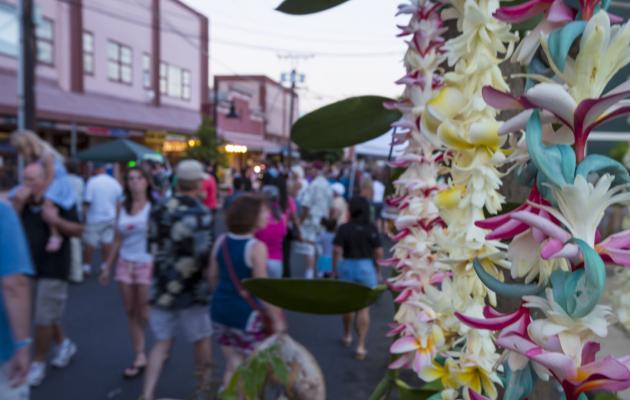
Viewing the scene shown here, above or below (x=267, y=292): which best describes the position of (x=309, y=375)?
below

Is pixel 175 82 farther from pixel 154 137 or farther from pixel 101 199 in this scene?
pixel 101 199

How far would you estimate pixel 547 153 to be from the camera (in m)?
0.33

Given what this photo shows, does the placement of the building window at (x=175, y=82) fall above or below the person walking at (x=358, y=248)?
above

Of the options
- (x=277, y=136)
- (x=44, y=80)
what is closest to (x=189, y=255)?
(x=44, y=80)

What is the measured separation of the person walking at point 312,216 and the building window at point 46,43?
11.4 m

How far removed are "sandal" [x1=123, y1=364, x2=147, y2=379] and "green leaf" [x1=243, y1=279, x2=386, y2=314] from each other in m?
3.99

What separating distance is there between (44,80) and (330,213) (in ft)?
38.7

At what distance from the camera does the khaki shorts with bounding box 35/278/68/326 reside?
13.0ft

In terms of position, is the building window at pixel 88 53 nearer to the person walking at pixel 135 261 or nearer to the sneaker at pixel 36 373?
the person walking at pixel 135 261

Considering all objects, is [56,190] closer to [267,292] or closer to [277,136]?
[267,292]

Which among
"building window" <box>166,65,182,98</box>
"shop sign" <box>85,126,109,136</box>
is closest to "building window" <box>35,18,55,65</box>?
"shop sign" <box>85,126,109,136</box>

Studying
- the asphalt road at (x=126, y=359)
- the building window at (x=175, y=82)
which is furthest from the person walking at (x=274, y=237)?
the building window at (x=175, y=82)

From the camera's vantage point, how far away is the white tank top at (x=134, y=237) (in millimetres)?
4238

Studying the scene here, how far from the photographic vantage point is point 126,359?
4.66 metres
